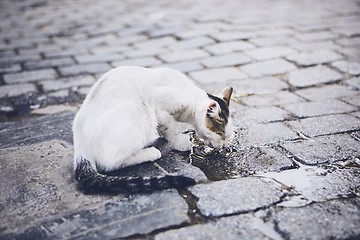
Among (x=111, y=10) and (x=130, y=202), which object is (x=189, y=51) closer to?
(x=130, y=202)

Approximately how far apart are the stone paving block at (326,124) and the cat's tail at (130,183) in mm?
1183

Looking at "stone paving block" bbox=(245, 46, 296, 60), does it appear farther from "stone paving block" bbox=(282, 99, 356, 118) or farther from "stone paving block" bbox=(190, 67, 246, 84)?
"stone paving block" bbox=(282, 99, 356, 118)

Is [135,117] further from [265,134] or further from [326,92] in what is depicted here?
[326,92]

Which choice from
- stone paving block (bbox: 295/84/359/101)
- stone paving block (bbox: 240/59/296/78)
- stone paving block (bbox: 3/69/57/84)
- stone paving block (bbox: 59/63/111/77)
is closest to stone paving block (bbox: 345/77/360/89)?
stone paving block (bbox: 295/84/359/101)

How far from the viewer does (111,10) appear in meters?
8.05

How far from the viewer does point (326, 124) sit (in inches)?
116

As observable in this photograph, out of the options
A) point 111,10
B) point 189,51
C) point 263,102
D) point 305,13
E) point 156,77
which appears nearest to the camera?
point 156,77

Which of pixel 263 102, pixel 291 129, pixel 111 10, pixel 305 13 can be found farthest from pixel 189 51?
pixel 111 10

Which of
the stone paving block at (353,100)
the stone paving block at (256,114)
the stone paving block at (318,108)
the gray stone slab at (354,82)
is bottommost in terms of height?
the stone paving block at (256,114)

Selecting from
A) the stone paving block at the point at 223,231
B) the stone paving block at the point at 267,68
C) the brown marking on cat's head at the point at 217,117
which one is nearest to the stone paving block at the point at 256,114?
the brown marking on cat's head at the point at 217,117

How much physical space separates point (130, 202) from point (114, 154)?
0.32 m

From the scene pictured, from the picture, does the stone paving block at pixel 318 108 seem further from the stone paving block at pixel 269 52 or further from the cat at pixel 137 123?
the stone paving block at pixel 269 52

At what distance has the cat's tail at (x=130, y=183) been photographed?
211 centimetres

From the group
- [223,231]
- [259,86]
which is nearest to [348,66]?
[259,86]
